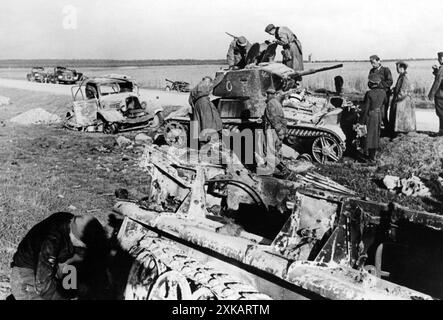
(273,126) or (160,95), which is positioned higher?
(160,95)

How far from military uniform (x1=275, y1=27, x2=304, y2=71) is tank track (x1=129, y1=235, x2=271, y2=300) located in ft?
28.2

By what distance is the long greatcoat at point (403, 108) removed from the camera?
32.2 feet

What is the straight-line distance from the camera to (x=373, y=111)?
8.96 metres

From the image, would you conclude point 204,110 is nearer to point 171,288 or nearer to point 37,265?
point 37,265

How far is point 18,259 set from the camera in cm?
364

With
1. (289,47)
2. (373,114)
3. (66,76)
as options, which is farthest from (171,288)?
(66,76)

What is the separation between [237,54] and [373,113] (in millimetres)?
4178

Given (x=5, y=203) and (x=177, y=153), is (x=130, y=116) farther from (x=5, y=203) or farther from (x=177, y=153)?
(x=177, y=153)

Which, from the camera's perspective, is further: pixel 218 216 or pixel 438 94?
pixel 438 94

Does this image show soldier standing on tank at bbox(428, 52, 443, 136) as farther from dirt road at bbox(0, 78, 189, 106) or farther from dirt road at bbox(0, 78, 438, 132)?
dirt road at bbox(0, 78, 189, 106)

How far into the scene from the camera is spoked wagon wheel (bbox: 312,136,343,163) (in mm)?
9615

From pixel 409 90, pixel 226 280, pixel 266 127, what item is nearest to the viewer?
pixel 226 280

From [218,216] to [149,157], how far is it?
1.11m
